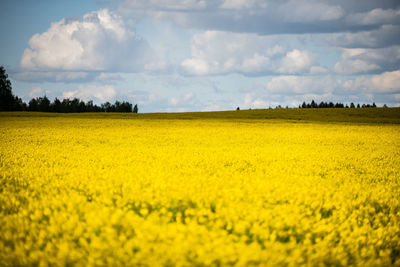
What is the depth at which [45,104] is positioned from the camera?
136125mm

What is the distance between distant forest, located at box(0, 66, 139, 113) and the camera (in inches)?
4006

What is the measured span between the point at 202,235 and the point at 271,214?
6.14 feet

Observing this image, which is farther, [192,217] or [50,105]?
[50,105]

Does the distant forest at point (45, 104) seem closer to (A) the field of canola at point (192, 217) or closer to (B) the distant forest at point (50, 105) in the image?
(B) the distant forest at point (50, 105)

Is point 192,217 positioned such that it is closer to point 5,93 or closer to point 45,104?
point 5,93

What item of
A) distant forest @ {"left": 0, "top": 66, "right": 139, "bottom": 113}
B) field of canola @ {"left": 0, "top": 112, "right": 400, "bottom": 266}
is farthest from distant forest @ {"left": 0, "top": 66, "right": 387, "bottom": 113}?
field of canola @ {"left": 0, "top": 112, "right": 400, "bottom": 266}

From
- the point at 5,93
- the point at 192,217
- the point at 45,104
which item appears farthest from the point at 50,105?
the point at 192,217

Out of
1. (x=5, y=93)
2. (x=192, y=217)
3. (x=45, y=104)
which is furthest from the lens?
(x=45, y=104)

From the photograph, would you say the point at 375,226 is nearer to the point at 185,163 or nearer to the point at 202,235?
the point at 202,235

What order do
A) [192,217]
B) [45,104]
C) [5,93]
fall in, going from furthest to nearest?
[45,104], [5,93], [192,217]

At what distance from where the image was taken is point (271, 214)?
7.25 m

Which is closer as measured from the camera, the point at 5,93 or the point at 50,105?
the point at 5,93

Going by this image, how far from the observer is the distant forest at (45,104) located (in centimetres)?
10176

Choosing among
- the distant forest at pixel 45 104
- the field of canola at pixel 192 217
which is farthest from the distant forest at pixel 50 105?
the field of canola at pixel 192 217
